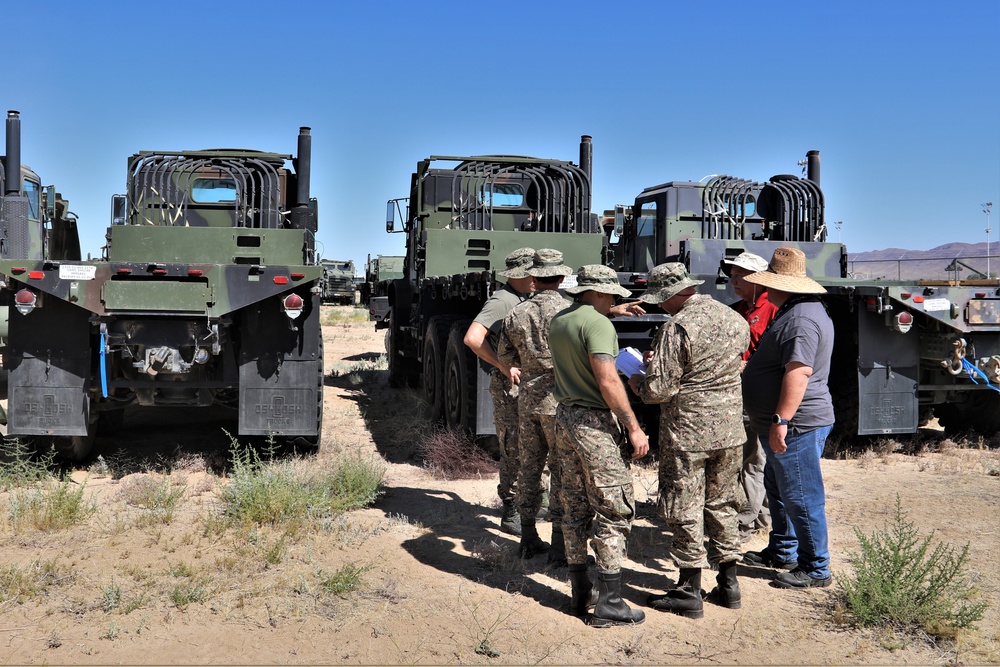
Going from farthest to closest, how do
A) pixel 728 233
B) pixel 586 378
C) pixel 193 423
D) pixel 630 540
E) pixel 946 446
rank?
pixel 728 233
pixel 193 423
pixel 946 446
pixel 630 540
pixel 586 378

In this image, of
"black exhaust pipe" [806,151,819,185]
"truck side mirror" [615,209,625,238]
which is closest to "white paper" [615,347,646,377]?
"truck side mirror" [615,209,625,238]

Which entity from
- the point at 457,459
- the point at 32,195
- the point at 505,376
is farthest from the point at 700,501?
the point at 32,195

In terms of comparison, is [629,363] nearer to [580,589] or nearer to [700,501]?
[700,501]

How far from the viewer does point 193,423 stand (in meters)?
9.34

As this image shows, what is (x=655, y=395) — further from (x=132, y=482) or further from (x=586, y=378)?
(x=132, y=482)

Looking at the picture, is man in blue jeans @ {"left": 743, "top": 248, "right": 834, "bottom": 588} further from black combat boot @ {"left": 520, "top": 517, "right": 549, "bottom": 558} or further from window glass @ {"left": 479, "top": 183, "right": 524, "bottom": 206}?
window glass @ {"left": 479, "top": 183, "right": 524, "bottom": 206}

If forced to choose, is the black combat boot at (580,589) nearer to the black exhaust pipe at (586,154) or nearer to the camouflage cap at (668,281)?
the camouflage cap at (668,281)

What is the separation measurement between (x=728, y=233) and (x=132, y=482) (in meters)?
7.03

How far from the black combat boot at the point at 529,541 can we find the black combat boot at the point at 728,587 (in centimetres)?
111

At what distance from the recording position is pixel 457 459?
291 inches

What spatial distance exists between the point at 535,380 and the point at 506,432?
697mm

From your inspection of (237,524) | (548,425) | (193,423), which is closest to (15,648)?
(237,524)

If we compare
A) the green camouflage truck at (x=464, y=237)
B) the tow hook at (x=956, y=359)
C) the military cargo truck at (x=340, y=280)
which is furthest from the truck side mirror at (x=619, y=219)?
the military cargo truck at (x=340, y=280)

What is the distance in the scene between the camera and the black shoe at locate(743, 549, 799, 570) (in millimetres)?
5066
